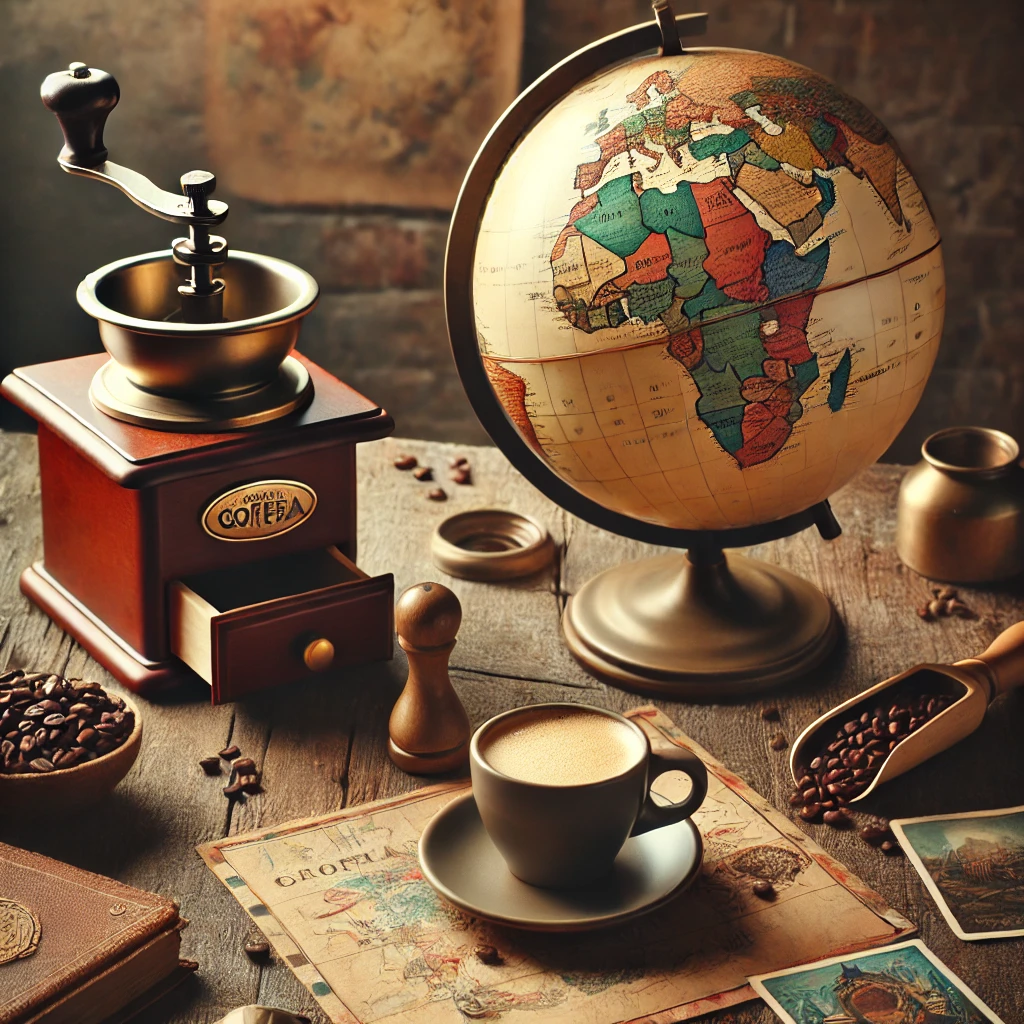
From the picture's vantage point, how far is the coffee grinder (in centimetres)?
175

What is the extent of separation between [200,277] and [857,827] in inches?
41.7

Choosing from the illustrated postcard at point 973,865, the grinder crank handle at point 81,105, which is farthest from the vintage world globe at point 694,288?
the grinder crank handle at point 81,105

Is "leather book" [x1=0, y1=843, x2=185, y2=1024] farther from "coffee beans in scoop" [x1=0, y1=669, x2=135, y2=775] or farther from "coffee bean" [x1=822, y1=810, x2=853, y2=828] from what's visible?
"coffee bean" [x1=822, y1=810, x2=853, y2=828]

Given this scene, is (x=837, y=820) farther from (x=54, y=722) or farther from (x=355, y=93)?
(x=355, y=93)

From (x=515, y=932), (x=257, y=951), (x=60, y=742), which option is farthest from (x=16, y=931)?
(x=515, y=932)

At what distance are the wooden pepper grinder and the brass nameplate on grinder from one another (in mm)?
269

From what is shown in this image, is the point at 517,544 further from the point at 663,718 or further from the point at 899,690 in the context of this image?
the point at 899,690

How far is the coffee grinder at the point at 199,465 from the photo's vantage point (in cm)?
175

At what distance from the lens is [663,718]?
1.79 metres

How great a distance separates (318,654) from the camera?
1.78 m

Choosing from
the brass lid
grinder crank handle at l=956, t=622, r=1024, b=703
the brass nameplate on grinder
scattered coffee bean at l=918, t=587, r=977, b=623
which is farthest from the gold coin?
scattered coffee bean at l=918, t=587, r=977, b=623

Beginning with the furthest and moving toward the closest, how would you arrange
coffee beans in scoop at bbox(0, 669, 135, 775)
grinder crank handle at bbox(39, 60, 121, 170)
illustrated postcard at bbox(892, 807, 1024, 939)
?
grinder crank handle at bbox(39, 60, 121, 170) < coffee beans in scoop at bbox(0, 669, 135, 775) < illustrated postcard at bbox(892, 807, 1024, 939)

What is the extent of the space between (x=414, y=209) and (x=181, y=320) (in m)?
1.55

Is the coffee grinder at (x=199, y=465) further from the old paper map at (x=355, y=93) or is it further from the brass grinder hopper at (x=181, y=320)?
the old paper map at (x=355, y=93)
